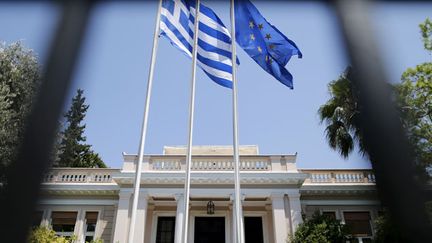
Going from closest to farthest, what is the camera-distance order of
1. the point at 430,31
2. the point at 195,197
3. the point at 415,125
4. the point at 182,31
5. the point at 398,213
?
the point at 398,213 < the point at 182,31 < the point at 415,125 < the point at 430,31 < the point at 195,197

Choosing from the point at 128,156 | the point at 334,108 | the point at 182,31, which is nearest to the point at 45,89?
the point at 182,31

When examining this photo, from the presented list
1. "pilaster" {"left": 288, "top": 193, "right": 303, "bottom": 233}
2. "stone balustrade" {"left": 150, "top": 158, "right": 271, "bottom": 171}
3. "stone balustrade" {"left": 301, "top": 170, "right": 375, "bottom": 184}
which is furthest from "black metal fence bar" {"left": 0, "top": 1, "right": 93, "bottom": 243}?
"stone balustrade" {"left": 301, "top": 170, "right": 375, "bottom": 184}

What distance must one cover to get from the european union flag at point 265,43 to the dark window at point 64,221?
1177 centimetres

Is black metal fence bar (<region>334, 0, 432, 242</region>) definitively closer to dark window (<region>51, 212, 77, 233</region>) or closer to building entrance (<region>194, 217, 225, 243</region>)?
building entrance (<region>194, 217, 225, 243</region>)

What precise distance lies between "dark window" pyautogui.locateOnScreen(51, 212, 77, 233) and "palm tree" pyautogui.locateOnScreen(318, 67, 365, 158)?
41.5 ft

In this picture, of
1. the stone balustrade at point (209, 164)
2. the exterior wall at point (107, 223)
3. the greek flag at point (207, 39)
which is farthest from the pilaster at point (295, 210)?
the exterior wall at point (107, 223)

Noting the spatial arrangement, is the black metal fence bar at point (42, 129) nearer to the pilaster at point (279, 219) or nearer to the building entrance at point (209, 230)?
the pilaster at point (279, 219)

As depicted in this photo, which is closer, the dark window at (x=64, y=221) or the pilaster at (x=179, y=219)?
the pilaster at (x=179, y=219)

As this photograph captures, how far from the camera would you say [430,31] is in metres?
12.6

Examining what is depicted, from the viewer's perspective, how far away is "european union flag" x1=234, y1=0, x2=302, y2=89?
834 centimetres

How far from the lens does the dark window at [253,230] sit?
14609mm

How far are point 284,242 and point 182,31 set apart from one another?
950 cm

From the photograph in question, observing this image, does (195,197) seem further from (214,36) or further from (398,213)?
(398,213)

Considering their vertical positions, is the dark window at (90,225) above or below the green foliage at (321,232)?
above
